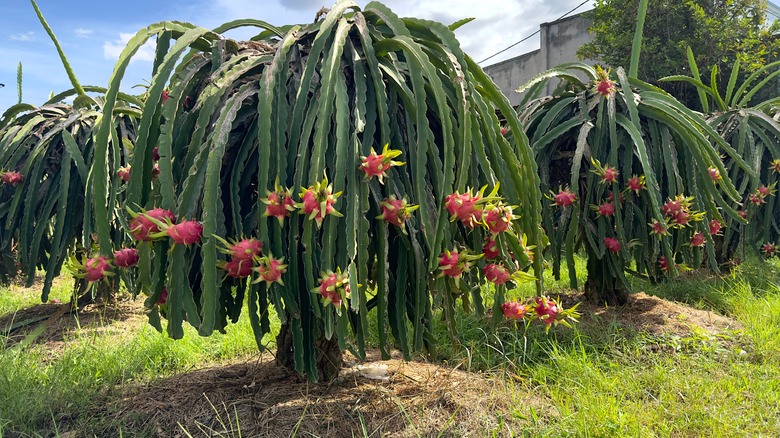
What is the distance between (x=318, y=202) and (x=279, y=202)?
12 centimetres

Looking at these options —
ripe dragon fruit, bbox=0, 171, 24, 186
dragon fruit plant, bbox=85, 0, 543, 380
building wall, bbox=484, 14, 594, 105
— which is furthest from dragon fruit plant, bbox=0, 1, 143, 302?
building wall, bbox=484, 14, 594, 105

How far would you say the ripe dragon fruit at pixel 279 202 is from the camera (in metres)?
1.60

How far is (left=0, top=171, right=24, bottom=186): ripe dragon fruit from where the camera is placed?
3348 millimetres

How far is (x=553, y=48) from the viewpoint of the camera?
13422 mm

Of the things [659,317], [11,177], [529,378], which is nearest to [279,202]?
[529,378]

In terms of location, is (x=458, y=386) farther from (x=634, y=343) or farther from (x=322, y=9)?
(x=322, y=9)

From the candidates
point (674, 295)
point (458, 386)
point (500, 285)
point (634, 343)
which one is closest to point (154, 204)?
point (500, 285)

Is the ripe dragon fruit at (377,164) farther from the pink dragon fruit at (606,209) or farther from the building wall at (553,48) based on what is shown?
the building wall at (553,48)

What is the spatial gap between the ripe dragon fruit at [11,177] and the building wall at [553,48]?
33.5 feet

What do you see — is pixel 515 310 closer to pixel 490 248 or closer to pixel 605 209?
pixel 490 248

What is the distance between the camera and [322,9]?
90.4 inches

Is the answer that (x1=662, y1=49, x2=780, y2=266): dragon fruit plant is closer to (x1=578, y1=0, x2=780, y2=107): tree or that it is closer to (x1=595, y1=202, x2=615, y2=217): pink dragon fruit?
(x1=595, y1=202, x2=615, y2=217): pink dragon fruit

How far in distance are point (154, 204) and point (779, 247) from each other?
4.79 metres

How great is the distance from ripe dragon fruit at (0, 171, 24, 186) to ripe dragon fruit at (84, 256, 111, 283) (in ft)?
6.46
